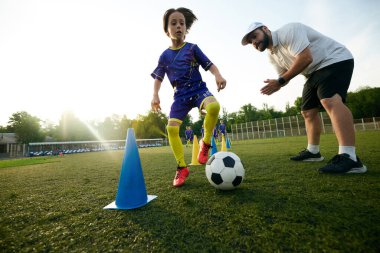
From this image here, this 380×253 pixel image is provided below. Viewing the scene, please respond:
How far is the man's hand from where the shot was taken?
2673mm

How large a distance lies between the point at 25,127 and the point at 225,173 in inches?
2112

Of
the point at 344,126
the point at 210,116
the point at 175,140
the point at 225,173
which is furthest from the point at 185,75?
the point at 344,126

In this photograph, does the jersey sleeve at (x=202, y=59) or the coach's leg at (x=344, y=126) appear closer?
the coach's leg at (x=344, y=126)

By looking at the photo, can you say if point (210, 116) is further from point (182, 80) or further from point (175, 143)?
point (182, 80)

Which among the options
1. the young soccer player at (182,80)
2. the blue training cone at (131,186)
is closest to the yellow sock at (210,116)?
the young soccer player at (182,80)

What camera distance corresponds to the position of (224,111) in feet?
233

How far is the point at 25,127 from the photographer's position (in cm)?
4241

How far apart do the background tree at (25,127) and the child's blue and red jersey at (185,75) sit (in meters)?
51.3

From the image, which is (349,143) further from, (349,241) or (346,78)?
(349,241)

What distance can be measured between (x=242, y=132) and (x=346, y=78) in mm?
40738

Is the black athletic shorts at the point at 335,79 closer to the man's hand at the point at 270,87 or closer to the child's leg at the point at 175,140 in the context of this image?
the man's hand at the point at 270,87

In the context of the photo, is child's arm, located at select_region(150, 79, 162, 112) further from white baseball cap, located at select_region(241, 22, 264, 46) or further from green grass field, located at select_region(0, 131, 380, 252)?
green grass field, located at select_region(0, 131, 380, 252)

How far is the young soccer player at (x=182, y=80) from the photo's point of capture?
9.75 feet

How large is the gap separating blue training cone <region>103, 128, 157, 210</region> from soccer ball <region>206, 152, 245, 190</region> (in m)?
0.69
